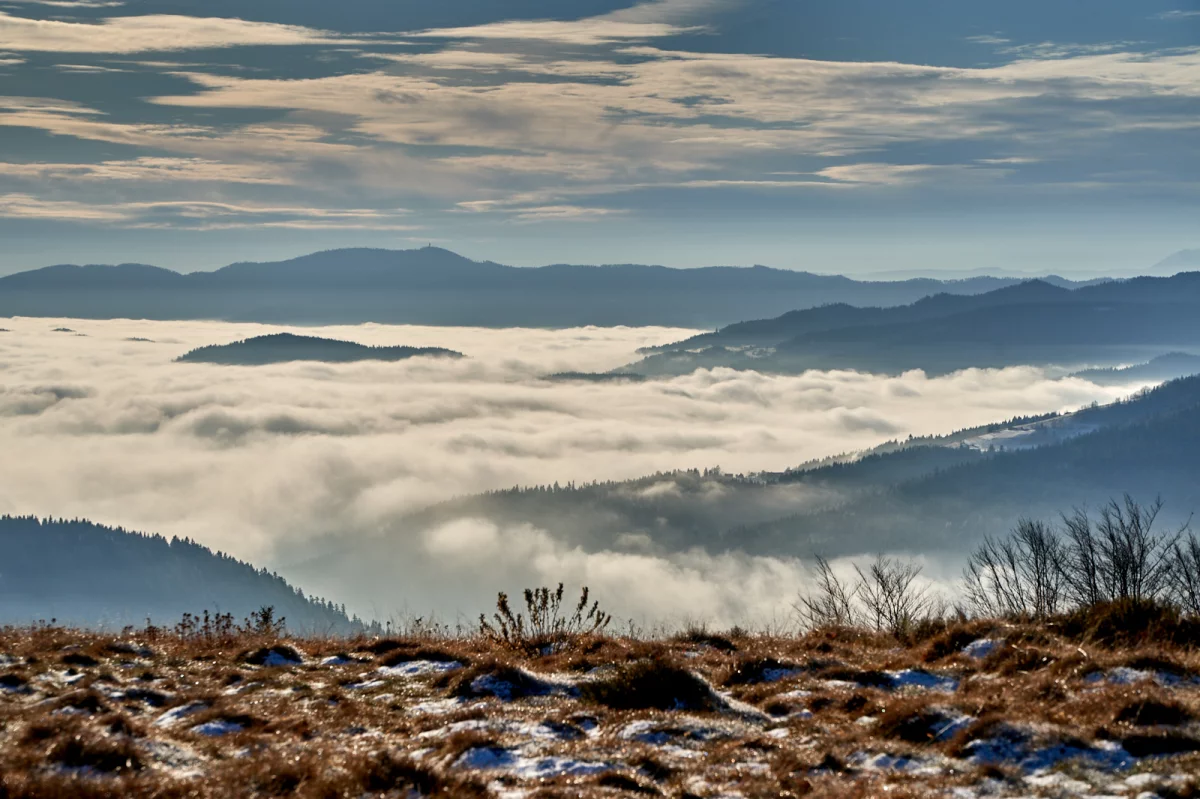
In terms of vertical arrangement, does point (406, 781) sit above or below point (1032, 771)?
above

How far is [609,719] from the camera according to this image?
1288 centimetres

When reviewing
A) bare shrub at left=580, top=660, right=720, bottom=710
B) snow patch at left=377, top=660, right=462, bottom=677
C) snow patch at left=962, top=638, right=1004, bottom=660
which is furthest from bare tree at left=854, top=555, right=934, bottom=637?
snow patch at left=377, top=660, right=462, bottom=677

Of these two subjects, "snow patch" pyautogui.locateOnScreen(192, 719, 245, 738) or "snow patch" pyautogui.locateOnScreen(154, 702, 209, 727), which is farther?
"snow patch" pyautogui.locateOnScreen(154, 702, 209, 727)

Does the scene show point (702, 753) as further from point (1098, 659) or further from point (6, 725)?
point (6, 725)

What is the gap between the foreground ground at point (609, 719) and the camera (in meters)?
9.34

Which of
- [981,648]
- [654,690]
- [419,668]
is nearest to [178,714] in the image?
[419,668]

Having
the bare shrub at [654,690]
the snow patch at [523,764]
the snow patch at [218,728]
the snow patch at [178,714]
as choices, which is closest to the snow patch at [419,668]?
the bare shrub at [654,690]

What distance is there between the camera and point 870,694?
1322 centimetres

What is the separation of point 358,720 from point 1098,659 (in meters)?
10.5

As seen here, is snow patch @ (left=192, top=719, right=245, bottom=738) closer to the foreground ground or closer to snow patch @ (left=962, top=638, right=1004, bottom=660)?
the foreground ground

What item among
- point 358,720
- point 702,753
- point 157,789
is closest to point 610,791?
point 702,753

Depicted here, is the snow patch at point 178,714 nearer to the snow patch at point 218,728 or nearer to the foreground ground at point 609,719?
the foreground ground at point 609,719

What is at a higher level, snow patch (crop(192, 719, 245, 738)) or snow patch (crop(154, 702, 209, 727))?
snow patch (crop(154, 702, 209, 727))

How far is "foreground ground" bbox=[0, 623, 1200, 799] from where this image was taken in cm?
934
